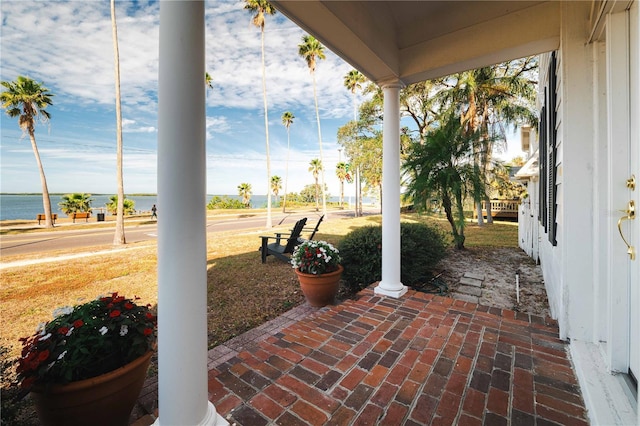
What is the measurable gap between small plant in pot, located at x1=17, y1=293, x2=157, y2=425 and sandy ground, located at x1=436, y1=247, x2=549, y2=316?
3.95 metres

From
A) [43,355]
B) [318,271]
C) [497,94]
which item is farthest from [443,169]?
[497,94]

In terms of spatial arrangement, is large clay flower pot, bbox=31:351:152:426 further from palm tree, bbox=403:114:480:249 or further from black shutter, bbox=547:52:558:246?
palm tree, bbox=403:114:480:249

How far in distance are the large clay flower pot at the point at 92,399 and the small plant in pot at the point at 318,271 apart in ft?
6.83

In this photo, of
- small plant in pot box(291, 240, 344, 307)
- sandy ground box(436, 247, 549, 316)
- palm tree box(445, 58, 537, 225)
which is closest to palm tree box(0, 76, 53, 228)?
small plant in pot box(291, 240, 344, 307)

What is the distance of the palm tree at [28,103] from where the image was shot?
12938 millimetres

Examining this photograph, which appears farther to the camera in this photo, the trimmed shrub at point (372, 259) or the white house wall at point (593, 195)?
the trimmed shrub at point (372, 259)

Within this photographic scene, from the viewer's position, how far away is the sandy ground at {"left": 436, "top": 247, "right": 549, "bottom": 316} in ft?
12.2

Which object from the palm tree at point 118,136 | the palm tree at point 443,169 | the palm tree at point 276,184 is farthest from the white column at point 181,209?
the palm tree at point 276,184

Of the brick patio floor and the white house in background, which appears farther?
the brick patio floor

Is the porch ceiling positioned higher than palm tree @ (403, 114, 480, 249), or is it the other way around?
the porch ceiling

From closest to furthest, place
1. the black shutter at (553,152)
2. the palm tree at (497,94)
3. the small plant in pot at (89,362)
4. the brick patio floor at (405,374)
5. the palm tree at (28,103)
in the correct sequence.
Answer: the small plant in pot at (89,362)
the brick patio floor at (405,374)
the black shutter at (553,152)
the palm tree at (497,94)
the palm tree at (28,103)

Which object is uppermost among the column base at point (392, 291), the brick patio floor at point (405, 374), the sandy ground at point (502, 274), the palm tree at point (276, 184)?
the palm tree at point (276, 184)

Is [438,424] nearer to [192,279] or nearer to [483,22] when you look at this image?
[192,279]

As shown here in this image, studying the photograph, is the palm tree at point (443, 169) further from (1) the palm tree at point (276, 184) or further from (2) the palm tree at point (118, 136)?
(1) the palm tree at point (276, 184)
